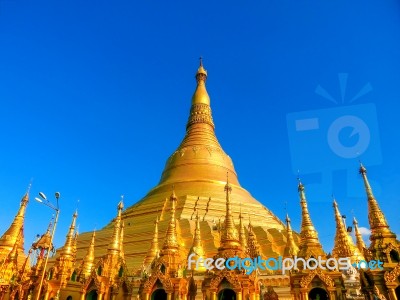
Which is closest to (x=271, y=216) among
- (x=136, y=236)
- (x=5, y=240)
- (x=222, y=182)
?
(x=222, y=182)

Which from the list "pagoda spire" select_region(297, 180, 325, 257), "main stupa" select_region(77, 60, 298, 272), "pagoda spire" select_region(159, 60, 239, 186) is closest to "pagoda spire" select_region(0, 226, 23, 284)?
"main stupa" select_region(77, 60, 298, 272)

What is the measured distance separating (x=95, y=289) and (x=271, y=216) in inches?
902

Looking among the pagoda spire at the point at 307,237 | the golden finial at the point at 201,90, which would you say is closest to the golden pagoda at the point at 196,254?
the pagoda spire at the point at 307,237

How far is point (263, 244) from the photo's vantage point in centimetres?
2519

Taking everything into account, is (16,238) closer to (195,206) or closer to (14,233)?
(14,233)

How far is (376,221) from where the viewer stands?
1426 centimetres

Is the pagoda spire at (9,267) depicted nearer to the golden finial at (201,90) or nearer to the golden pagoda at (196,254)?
the golden pagoda at (196,254)

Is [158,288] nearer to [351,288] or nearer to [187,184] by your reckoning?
[351,288]

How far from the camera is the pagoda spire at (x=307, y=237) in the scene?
12.6 metres

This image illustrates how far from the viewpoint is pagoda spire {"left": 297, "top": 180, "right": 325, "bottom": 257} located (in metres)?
12.6

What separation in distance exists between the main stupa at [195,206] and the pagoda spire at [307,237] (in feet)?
23.9

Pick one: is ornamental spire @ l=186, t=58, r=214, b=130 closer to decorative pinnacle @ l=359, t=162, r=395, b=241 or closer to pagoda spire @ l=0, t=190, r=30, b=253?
pagoda spire @ l=0, t=190, r=30, b=253

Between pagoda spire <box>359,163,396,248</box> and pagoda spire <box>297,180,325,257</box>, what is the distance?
274 centimetres

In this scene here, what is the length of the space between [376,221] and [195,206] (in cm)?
1841
